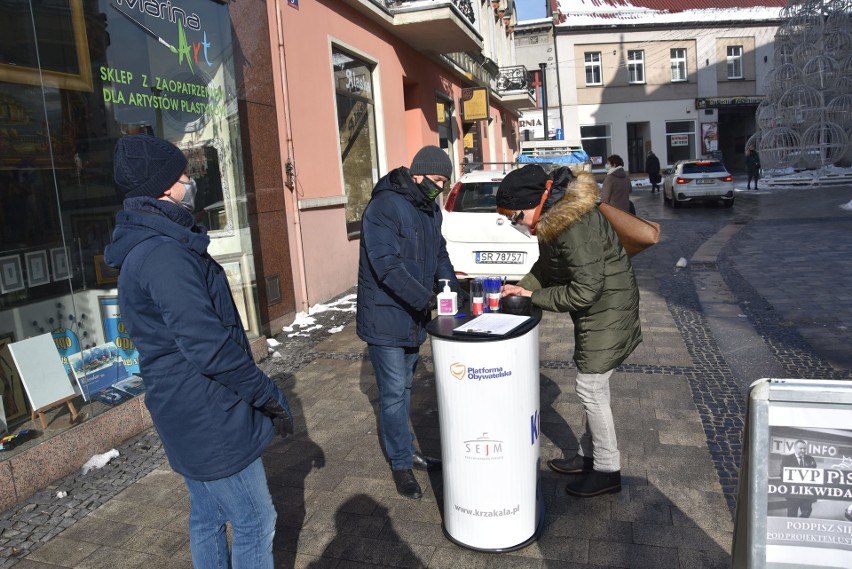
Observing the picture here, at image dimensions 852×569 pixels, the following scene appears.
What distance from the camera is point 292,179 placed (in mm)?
8266

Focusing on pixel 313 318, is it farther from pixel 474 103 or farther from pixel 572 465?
pixel 474 103

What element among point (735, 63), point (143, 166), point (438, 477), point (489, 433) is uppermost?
point (735, 63)

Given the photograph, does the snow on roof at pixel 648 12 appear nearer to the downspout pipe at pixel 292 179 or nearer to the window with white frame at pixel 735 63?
the window with white frame at pixel 735 63

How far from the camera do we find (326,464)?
14.1ft

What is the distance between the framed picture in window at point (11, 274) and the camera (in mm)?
4285

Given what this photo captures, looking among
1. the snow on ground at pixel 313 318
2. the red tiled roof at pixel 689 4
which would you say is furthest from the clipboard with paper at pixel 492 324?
the red tiled roof at pixel 689 4

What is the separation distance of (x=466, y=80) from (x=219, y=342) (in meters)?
17.6

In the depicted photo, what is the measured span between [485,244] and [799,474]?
6.12 meters

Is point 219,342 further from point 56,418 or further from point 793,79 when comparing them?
point 793,79

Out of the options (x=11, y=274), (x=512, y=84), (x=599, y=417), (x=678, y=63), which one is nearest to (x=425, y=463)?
(x=599, y=417)

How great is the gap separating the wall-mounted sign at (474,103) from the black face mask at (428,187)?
48.2 feet

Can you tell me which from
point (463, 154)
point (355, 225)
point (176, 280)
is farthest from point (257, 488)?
point (463, 154)

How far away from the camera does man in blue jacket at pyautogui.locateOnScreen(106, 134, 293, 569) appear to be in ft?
7.06

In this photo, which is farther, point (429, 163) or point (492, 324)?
point (429, 163)
